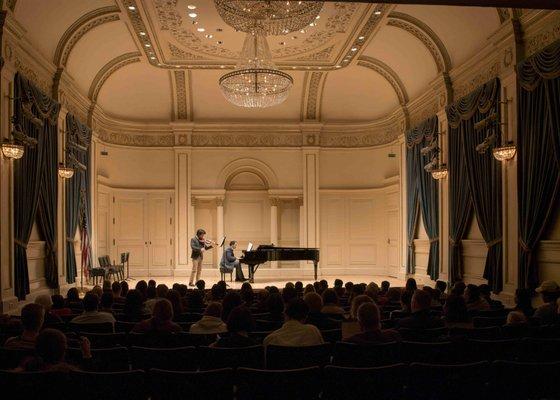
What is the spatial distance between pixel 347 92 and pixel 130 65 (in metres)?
5.82

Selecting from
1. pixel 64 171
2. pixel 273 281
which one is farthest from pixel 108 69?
pixel 273 281

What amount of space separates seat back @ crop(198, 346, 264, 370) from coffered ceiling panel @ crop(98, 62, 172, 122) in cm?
1174

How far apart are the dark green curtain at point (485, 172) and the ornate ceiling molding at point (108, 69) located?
7474 mm

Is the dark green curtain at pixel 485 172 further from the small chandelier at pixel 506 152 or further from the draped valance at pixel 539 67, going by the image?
the draped valance at pixel 539 67

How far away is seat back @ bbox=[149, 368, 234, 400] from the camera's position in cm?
295

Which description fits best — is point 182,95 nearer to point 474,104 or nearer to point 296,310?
point 474,104

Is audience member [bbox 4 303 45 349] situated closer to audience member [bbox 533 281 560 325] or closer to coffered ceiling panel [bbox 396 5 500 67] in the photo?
audience member [bbox 533 281 560 325]

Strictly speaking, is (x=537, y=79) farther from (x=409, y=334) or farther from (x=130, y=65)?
(x=130, y=65)

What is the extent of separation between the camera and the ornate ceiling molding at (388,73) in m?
13.8

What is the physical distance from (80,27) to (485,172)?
7.89 m

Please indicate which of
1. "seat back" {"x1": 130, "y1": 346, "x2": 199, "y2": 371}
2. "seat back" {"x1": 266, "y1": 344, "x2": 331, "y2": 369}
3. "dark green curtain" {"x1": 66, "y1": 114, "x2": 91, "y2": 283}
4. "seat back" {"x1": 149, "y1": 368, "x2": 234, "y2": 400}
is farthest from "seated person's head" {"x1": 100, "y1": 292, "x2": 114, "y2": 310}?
"dark green curtain" {"x1": 66, "y1": 114, "x2": 91, "y2": 283}

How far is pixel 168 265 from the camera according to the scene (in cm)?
1583

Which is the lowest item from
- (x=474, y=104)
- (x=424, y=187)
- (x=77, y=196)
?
(x=77, y=196)

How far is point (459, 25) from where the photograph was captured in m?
10.3
